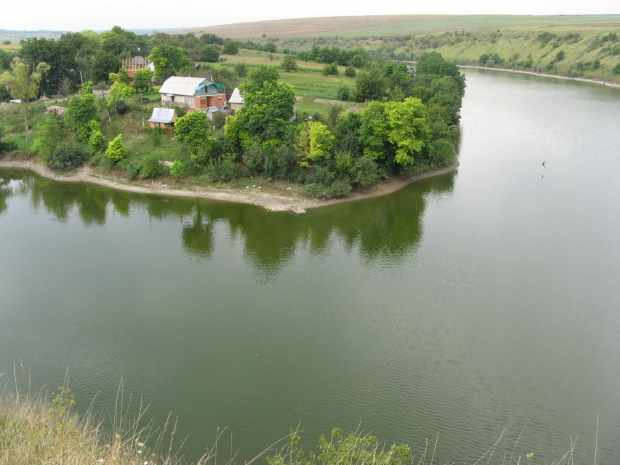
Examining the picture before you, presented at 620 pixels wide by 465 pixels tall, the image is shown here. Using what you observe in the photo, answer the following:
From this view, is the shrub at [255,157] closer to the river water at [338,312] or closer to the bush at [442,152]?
the river water at [338,312]

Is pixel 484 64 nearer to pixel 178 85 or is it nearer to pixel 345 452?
pixel 178 85

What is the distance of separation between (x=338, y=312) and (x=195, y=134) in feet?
52.7

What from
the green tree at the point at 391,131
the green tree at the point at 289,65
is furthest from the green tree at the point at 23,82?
the green tree at the point at 391,131

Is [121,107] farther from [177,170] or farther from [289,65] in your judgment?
[289,65]

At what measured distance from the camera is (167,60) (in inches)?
1548

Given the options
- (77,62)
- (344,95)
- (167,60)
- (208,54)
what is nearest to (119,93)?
(167,60)

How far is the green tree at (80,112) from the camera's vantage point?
32.2 meters

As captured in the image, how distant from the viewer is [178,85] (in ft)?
111

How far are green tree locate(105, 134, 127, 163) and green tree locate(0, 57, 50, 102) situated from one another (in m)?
14.2

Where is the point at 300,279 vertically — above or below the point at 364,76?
below

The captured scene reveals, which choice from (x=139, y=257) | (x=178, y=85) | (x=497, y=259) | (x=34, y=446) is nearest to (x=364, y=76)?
(x=178, y=85)

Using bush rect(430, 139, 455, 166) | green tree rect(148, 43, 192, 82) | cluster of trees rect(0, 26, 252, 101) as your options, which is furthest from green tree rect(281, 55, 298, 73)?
bush rect(430, 139, 455, 166)

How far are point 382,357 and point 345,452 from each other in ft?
19.6

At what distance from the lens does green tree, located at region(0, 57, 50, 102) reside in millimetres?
38156
